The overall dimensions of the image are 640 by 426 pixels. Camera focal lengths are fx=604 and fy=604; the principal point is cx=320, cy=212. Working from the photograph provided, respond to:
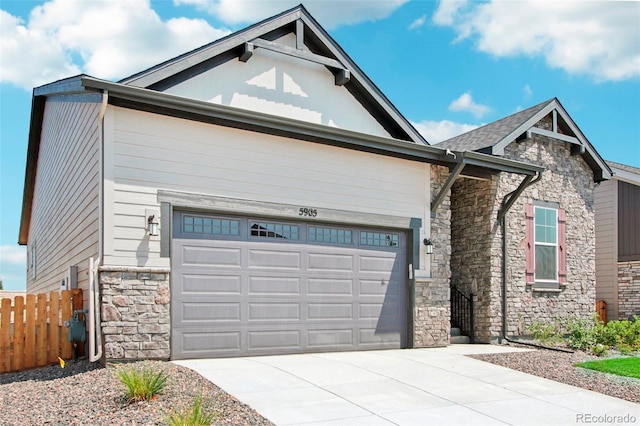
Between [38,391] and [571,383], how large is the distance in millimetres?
7253

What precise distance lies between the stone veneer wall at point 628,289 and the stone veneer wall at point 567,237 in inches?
133

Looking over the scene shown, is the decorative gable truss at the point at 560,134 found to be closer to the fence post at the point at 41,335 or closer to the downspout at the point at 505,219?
the downspout at the point at 505,219

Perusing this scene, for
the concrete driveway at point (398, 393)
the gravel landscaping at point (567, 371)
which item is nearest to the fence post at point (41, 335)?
the concrete driveway at point (398, 393)

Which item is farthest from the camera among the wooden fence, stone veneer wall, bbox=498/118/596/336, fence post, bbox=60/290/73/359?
stone veneer wall, bbox=498/118/596/336

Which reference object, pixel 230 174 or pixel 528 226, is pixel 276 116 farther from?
pixel 528 226

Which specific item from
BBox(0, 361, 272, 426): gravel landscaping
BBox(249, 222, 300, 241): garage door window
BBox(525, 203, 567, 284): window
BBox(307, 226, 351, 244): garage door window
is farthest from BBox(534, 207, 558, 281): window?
BBox(0, 361, 272, 426): gravel landscaping

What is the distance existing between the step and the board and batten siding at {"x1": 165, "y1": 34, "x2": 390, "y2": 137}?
484 cm

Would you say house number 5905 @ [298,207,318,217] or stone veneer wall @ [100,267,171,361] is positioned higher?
house number 5905 @ [298,207,318,217]

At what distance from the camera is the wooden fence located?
378 inches

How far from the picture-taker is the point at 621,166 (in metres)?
19.1

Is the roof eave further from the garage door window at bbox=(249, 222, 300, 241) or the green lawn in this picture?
the green lawn

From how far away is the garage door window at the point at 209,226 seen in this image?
938cm

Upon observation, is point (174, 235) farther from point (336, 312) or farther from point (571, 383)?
point (571, 383)

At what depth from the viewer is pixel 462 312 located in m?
13.8
